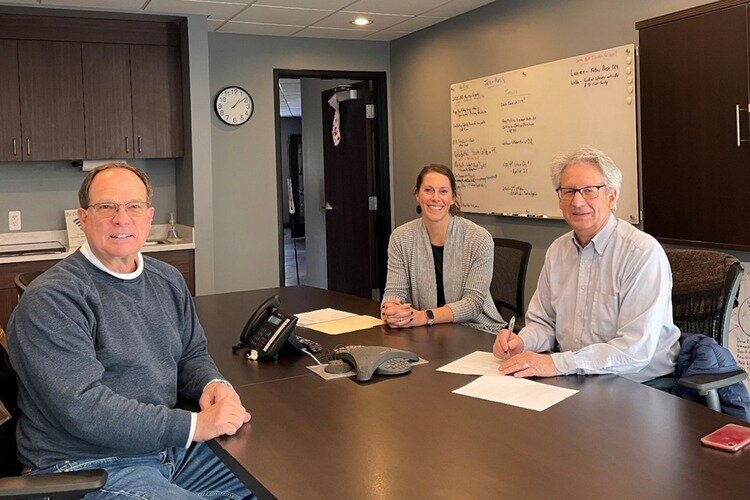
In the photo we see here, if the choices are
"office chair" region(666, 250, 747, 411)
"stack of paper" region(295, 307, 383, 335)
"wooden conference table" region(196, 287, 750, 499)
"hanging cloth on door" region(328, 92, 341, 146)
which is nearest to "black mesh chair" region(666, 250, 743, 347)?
"office chair" region(666, 250, 747, 411)

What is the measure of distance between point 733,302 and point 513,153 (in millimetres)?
2603

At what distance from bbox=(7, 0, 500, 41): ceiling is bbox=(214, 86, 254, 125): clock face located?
1.44ft

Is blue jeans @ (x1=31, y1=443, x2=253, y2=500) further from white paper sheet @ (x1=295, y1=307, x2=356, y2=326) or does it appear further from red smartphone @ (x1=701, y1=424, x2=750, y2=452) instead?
red smartphone @ (x1=701, y1=424, x2=750, y2=452)

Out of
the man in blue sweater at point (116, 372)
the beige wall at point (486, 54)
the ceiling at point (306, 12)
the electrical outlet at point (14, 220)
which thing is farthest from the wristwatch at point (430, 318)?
the electrical outlet at point (14, 220)

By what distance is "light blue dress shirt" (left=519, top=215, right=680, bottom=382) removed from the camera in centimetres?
200

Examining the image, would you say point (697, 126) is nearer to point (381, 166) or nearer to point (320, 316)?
point (320, 316)

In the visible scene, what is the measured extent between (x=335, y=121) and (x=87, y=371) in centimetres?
523

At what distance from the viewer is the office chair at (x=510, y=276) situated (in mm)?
3250

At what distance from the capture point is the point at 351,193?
6391mm

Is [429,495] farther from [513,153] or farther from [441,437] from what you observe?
[513,153]

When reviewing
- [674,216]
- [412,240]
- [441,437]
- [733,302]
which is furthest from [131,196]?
[674,216]

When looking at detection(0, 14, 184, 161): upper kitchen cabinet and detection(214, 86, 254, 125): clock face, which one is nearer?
detection(0, 14, 184, 161): upper kitchen cabinet

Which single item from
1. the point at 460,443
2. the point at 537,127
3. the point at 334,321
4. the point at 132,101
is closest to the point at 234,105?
the point at 132,101

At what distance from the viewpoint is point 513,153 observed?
4.67 m
